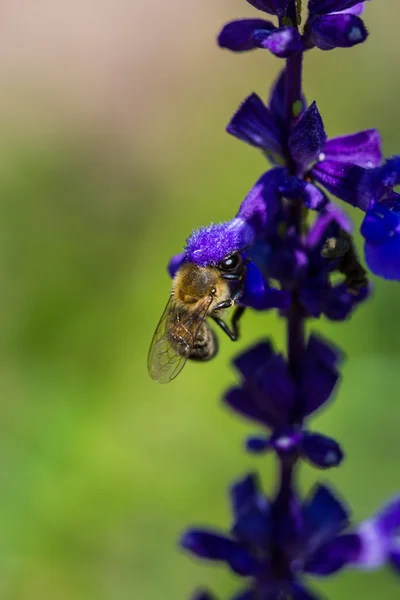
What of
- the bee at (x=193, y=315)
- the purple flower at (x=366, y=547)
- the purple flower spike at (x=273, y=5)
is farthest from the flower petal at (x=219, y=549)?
the purple flower spike at (x=273, y=5)

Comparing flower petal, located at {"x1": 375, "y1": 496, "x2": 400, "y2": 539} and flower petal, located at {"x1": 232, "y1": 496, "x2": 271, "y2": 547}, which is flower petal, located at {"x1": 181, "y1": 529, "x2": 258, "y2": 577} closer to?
flower petal, located at {"x1": 232, "y1": 496, "x2": 271, "y2": 547}

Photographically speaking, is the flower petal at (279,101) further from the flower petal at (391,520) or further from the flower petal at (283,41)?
the flower petal at (391,520)

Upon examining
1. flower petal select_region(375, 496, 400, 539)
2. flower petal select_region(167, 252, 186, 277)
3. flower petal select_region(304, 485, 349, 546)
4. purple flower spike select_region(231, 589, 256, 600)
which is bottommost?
purple flower spike select_region(231, 589, 256, 600)

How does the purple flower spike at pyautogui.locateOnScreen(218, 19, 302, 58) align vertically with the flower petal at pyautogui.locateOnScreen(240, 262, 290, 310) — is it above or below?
above

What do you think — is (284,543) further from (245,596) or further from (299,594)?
(245,596)

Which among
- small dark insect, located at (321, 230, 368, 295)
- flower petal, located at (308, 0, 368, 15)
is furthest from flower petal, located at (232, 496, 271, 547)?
flower petal, located at (308, 0, 368, 15)

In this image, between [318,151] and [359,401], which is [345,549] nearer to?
[318,151]

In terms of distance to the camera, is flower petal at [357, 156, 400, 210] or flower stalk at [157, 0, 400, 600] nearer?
flower stalk at [157, 0, 400, 600]
